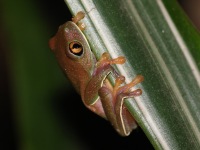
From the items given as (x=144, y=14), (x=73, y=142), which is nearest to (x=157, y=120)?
(x=144, y=14)

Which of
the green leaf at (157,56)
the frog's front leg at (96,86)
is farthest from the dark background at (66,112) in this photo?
the green leaf at (157,56)

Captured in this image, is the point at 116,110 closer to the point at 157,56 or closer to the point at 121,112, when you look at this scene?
the point at 121,112

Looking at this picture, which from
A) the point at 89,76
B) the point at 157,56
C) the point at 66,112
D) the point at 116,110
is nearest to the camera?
the point at 157,56

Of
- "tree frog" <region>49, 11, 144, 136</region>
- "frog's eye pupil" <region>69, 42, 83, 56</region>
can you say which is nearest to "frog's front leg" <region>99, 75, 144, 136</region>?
"tree frog" <region>49, 11, 144, 136</region>

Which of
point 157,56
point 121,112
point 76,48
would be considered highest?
point 76,48

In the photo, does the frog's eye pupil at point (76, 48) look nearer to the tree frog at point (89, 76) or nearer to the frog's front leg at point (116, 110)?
the tree frog at point (89, 76)

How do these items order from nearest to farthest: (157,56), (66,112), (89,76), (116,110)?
(157,56) < (116,110) < (89,76) < (66,112)

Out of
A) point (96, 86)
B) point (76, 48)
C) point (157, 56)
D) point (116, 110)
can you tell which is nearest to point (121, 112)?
point (116, 110)
